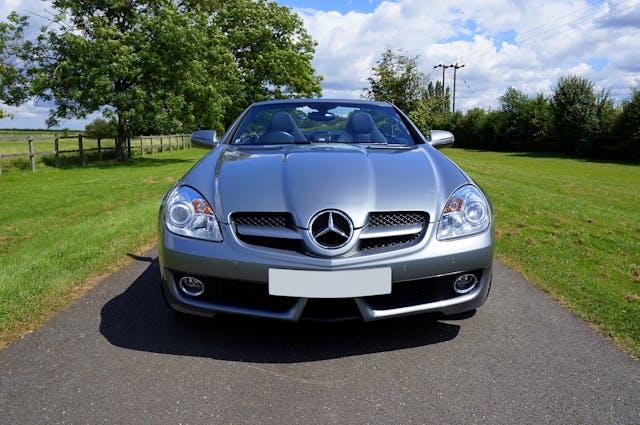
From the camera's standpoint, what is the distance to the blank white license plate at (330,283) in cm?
261

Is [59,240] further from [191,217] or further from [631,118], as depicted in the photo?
[631,118]

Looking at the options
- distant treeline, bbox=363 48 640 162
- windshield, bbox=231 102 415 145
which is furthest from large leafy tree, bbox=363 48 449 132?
windshield, bbox=231 102 415 145

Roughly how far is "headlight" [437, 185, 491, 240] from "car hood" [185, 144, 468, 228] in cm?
6

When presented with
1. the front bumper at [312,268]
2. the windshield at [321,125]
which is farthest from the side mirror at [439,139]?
the front bumper at [312,268]

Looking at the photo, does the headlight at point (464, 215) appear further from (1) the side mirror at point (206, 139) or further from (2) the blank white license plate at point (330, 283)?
(1) the side mirror at point (206, 139)

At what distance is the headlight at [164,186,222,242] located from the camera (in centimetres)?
284

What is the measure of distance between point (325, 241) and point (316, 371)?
0.66m

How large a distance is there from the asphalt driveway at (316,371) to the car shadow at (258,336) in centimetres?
1

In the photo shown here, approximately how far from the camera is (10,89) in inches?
776

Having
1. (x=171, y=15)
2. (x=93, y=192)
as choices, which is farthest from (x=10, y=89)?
(x=93, y=192)

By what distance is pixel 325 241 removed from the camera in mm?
2695

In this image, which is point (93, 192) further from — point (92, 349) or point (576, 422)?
point (576, 422)

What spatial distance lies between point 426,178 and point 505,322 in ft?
3.62

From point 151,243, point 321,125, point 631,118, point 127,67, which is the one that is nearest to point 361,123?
point 321,125
